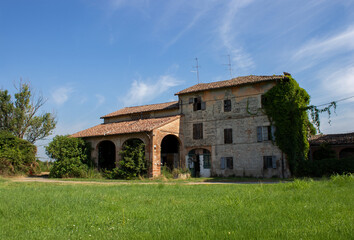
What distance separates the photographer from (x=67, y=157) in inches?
986

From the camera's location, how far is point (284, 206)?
7.04 metres

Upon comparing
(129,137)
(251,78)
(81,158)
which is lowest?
(81,158)

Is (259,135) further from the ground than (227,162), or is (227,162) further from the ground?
(259,135)

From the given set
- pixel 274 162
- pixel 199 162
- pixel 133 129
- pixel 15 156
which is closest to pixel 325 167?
pixel 274 162

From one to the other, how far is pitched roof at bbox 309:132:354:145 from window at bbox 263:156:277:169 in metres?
5.97

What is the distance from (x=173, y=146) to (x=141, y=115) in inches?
189

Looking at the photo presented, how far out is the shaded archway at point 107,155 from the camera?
28559mm

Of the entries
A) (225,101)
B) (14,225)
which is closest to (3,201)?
(14,225)

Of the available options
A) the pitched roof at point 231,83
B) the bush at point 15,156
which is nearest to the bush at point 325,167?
the pitched roof at point 231,83

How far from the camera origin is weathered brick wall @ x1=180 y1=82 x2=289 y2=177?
24.0 metres

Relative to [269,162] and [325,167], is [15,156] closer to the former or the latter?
[269,162]

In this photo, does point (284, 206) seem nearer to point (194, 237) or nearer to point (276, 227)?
point (276, 227)

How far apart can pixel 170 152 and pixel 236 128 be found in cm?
691

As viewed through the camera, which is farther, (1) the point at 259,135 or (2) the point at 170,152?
(2) the point at 170,152
